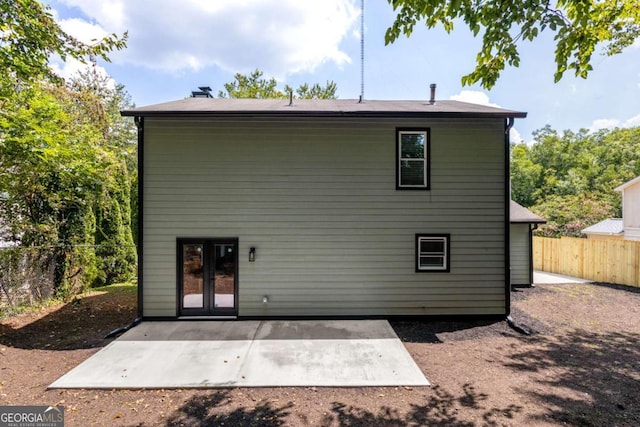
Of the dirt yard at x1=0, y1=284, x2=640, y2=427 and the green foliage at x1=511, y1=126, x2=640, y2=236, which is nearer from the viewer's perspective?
the dirt yard at x1=0, y1=284, x2=640, y2=427

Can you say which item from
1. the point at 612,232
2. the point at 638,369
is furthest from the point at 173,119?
the point at 612,232

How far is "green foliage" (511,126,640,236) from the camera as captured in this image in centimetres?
2138

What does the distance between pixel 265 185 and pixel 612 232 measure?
63.9 ft

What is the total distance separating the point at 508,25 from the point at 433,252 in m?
4.60

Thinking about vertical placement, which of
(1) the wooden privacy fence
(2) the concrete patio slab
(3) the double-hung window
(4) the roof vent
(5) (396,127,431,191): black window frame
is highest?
(4) the roof vent

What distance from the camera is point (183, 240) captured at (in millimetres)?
6781

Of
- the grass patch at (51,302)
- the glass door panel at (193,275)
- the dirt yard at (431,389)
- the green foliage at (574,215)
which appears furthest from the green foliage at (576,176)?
the grass patch at (51,302)

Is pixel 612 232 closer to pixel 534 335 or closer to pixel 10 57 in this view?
pixel 534 335

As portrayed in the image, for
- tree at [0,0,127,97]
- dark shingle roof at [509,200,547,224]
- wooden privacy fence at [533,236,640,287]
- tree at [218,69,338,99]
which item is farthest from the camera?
tree at [218,69,338,99]

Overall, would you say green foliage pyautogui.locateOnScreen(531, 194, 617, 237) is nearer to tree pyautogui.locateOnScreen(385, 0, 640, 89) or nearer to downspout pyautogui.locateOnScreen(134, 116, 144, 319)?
tree pyautogui.locateOnScreen(385, 0, 640, 89)

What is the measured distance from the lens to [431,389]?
162 inches

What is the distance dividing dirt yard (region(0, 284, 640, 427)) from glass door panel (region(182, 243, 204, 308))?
5.33 ft

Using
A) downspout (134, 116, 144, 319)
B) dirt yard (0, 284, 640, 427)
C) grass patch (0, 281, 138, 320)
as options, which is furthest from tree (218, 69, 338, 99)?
dirt yard (0, 284, 640, 427)

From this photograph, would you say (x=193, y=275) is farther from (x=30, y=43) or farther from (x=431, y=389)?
(x=30, y=43)
